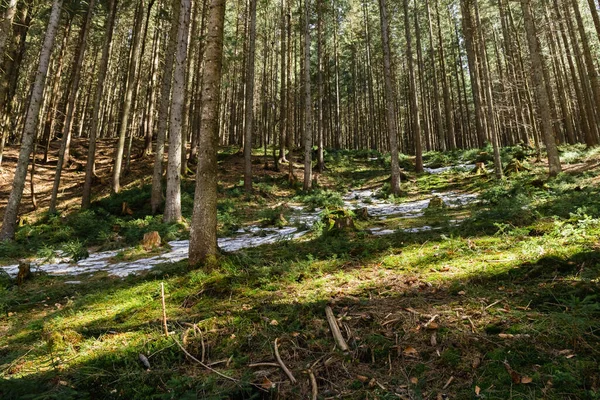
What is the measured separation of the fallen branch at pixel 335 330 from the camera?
2.92 m

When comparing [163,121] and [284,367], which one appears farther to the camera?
[163,121]

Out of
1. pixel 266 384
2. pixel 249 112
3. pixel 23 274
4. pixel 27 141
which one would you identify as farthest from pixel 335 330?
pixel 249 112

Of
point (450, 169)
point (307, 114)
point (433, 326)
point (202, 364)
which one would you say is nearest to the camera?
point (202, 364)

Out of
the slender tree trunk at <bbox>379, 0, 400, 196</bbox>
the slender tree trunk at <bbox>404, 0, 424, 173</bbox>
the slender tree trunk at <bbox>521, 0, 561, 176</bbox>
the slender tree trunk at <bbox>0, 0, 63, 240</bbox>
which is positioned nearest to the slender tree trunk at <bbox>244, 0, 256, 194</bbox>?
the slender tree trunk at <bbox>379, 0, 400, 196</bbox>

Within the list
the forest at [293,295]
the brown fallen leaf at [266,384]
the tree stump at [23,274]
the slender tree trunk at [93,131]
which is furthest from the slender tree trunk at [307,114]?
the brown fallen leaf at [266,384]

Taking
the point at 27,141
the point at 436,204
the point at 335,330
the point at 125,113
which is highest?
the point at 125,113

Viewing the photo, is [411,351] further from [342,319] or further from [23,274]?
[23,274]

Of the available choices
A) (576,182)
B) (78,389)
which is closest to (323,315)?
(78,389)

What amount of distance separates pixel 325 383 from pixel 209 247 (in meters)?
3.41

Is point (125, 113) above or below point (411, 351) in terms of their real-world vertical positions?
above

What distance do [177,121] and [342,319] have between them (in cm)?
950

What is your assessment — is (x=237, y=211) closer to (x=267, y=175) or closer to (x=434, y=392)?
(x=267, y=175)

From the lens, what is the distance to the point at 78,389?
258cm

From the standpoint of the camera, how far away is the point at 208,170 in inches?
208
